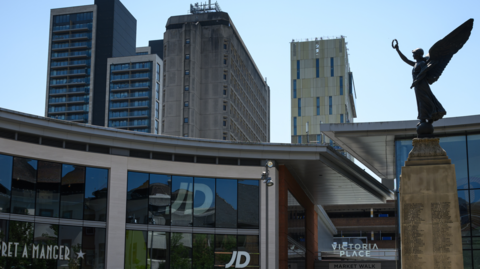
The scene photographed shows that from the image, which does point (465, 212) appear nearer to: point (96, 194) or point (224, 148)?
point (224, 148)

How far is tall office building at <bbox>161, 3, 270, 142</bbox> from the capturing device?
109125 millimetres

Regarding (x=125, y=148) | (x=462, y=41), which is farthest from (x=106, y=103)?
(x=462, y=41)

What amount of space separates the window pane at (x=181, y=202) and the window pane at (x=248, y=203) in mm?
3049

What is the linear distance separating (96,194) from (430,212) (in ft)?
76.0

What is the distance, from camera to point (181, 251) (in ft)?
122

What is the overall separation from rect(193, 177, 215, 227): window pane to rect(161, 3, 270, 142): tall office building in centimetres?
6904

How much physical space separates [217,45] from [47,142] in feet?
262

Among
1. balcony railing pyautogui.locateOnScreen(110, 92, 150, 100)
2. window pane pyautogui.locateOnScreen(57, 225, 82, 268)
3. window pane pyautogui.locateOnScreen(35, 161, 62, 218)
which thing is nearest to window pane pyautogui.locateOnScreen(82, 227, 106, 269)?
window pane pyautogui.locateOnScreen(57, 225, 82, 268)

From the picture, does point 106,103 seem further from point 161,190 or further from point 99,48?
point 161,190

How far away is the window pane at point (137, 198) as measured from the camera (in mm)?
36438

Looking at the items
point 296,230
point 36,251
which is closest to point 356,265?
point 296,230

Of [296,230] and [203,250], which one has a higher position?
[296,230]

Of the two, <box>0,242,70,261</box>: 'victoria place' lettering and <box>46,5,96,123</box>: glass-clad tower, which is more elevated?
<box>46,5,96,123</box>: glass-clad tower

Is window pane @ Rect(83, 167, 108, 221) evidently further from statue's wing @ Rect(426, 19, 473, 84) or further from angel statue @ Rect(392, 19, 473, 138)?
statue's wing @ Rect(426, 19, 473, 84)
